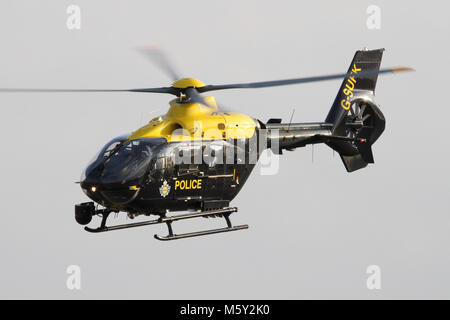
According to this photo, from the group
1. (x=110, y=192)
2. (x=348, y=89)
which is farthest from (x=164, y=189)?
(x=348, y=89)

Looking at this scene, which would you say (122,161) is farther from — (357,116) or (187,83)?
(357,116)

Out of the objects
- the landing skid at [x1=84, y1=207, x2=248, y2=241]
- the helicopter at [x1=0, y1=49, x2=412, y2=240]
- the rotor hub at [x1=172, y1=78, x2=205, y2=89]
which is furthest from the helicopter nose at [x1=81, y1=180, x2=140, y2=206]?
the rotor hub at [x1=172, y1=78, x2=205, y2=89]

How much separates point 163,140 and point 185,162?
34.8 inches

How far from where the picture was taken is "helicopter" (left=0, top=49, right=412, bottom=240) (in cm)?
2519

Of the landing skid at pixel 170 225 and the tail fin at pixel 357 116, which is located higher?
the tail fin at pixel 357 116

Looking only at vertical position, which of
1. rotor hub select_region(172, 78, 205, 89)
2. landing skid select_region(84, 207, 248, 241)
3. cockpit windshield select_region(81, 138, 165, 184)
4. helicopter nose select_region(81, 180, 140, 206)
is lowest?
landing skid select_region(84, 207, 248, 241)

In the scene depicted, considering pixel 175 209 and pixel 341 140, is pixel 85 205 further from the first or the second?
pixel 341 140

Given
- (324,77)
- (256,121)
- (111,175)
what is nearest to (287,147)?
(256,121)

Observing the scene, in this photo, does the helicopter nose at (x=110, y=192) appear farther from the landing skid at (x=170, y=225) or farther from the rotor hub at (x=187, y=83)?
the rotor hub at (x=187, y=83)

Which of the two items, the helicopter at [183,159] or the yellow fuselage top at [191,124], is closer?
the helicopter at [183,159]

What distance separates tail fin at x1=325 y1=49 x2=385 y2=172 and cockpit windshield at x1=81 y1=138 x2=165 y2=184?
24.1 feet

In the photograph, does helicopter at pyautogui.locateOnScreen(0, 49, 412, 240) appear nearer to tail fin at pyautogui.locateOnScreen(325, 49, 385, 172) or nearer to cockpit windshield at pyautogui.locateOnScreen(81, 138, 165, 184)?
cockpit windshield at pyautogui.locateOnScreen(81, 138, 165, 184)

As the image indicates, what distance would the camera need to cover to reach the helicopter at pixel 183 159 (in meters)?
25.2

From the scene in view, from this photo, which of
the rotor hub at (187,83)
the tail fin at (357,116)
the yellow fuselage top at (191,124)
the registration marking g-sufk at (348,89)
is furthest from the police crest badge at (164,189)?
the registration marking g-sufk at (348,89)
